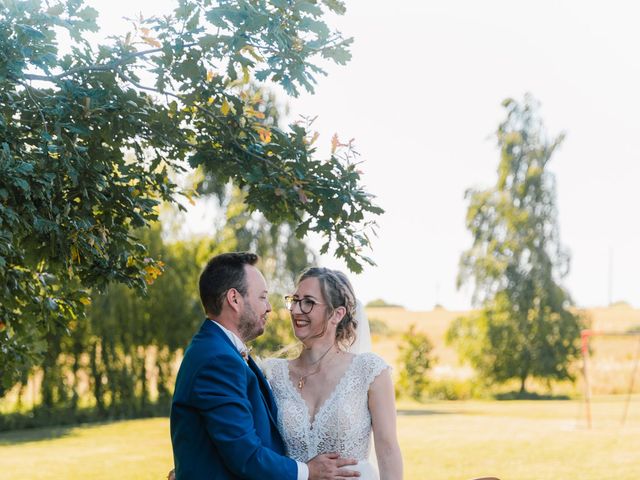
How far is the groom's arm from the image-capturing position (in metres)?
3.27

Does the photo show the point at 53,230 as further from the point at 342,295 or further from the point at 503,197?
the point at 503,197

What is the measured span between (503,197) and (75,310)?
3017 centimetres

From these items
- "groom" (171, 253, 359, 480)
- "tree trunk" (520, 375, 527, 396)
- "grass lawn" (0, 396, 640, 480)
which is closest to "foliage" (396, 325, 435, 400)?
"tree trunk" (520, 375, 527, 396)

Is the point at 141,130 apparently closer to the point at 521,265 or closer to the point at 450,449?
the point at 450,449

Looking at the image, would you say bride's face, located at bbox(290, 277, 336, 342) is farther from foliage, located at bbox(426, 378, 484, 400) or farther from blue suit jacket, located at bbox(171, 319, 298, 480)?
foliage, located at bbox(426, 378, 484, 400)

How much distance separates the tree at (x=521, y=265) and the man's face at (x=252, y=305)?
32563mm

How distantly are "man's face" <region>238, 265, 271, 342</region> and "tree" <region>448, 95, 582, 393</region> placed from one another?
32.6 m

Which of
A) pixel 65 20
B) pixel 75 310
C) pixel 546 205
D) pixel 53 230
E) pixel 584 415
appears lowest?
pixel 584 415

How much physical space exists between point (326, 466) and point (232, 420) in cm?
47

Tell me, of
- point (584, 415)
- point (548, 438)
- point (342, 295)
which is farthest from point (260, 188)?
point (584, 415)

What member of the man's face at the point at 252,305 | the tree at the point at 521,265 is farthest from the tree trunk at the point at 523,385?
→ the man's face at the point at 252,305

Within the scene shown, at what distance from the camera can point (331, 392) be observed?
4066 millimetres

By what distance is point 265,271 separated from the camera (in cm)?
2511

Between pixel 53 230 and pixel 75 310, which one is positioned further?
pixel 75 310
